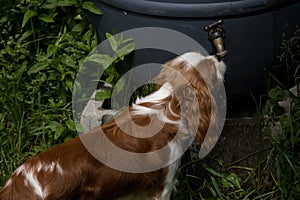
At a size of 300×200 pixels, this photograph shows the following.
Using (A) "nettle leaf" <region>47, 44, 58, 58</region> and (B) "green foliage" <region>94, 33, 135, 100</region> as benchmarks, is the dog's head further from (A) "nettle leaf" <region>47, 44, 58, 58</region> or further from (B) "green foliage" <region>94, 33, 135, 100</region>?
(A) "nettle leaf" <region>47, 44, 58, 58</region>

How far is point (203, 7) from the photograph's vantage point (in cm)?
470

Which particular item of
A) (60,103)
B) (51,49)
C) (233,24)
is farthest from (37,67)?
(233,24)

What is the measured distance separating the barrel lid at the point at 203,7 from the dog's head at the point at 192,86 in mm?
372

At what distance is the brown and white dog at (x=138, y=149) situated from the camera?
13.3ft

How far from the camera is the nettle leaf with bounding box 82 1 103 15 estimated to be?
5160 millimetres

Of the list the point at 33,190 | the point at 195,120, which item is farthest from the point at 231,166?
the point at 33,190

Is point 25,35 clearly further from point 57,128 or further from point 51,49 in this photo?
point 57,128

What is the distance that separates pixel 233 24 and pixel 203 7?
0.21 metres

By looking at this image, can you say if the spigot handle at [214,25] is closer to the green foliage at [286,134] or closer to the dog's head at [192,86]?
the dog's head at [192,86]

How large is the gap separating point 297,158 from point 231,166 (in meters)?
0.43

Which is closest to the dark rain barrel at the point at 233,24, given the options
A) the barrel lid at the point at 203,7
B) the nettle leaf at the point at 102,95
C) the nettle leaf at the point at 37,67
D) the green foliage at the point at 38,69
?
the barrel lid at the point at 203,7

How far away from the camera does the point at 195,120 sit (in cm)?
438

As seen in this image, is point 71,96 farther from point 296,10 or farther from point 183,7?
point 296,10

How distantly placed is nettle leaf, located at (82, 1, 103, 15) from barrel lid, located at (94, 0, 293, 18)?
445 mm
